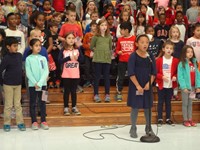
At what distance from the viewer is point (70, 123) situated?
6891mm

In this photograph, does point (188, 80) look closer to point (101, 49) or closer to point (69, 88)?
point (101, 49)

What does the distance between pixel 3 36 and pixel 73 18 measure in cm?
147

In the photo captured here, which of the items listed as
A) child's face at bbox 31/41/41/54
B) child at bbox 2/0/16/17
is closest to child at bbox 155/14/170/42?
child's face at bbox 31/41/41/54

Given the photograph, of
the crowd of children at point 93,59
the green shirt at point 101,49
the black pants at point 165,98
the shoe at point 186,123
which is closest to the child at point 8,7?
the crowd of children at point 93,59

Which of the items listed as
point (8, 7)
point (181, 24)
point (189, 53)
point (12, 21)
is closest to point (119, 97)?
point (189, 53)

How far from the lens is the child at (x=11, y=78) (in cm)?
644

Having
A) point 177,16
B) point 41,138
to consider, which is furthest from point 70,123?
point 177,16

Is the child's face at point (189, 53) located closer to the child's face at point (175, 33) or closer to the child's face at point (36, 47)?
the child's face at point (175, 33)

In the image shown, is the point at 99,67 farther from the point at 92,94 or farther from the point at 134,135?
the point at 134,135

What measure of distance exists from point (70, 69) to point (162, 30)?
2.61m

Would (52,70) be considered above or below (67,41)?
below

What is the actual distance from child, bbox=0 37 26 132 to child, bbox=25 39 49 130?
0.52 ft

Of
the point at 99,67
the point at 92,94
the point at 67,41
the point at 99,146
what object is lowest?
the point at 99,146

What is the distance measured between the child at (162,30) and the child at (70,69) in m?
2.28
